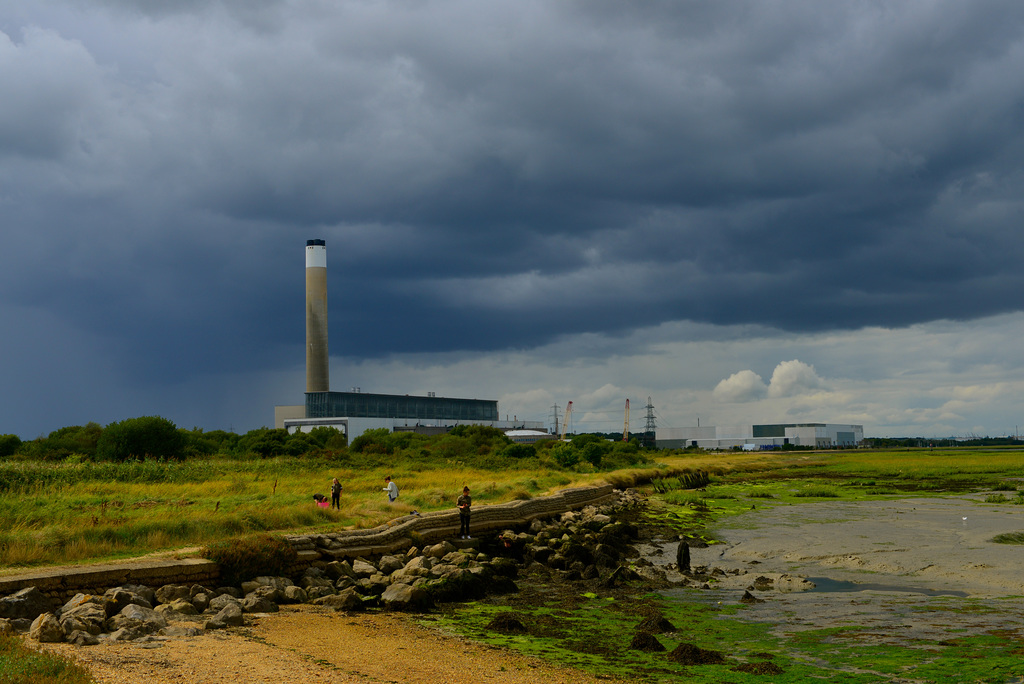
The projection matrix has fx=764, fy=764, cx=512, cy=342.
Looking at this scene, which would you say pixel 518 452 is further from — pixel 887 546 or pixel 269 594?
pixel 269 594

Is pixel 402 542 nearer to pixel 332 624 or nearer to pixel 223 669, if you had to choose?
pixel 332 624

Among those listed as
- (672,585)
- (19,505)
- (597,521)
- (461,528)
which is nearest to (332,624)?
(672,585)

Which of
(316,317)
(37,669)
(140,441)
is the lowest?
(37,669)

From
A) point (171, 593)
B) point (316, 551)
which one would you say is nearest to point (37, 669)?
point (171, 593)

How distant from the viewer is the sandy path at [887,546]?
23.0 m

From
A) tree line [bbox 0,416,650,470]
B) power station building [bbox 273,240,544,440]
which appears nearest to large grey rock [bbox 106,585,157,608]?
tree line [bbox 0,416,650,470]

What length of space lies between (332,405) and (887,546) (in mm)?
101011

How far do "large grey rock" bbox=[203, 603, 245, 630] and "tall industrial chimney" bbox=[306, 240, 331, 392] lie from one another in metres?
101

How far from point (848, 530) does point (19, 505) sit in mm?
32140

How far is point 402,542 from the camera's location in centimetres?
2514

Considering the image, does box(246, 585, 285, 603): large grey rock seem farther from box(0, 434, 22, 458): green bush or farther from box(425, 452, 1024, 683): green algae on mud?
box(0, 434, 22, 458): green bush

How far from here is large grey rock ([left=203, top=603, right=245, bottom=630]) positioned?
14.9m

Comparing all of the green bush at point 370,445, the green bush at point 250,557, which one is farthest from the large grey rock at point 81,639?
the green bush at point 370,445

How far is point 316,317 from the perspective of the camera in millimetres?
113500
